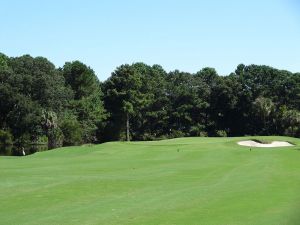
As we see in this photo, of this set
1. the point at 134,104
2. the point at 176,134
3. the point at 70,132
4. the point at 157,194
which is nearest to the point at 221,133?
the point at 176,134

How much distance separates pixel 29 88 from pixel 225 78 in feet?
125

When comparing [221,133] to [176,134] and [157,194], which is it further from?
[157,194]

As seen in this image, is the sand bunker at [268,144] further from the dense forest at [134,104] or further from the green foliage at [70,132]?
the green foliage at [70,132]

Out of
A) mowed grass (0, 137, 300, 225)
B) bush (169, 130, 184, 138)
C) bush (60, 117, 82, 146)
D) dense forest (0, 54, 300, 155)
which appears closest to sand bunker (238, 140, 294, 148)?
mowed grass (0, 137, 300, 225)

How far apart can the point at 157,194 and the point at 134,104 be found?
7057 cm

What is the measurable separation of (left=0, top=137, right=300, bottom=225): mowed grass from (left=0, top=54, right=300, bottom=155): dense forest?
50.9 meters

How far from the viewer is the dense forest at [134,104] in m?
79.3

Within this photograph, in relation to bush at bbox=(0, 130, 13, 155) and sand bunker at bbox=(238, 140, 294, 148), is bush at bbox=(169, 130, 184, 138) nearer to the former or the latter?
bush at bbox=(0, 130, 13, 155)

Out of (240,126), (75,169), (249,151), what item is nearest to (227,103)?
(240,126)

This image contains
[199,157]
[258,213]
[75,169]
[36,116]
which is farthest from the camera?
[36,116]

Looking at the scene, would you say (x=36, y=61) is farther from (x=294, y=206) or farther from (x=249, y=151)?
(x=294, y=206)

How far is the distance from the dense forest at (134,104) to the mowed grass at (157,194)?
50.9 meters

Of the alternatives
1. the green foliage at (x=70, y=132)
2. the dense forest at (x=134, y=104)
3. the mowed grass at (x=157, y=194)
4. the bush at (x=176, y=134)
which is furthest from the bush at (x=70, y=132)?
the mowed grass at (x=157, y=194)

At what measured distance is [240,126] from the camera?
299ft
